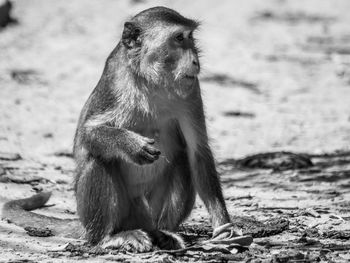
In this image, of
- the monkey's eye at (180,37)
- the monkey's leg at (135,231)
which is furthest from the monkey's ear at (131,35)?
the monkey's leg at (135,231)

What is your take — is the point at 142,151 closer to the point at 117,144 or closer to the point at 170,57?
the point at 117,144

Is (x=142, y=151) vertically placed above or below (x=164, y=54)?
below

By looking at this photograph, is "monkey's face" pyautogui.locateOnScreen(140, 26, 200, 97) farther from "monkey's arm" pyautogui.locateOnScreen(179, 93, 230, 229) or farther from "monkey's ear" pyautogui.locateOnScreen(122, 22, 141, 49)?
"monkey's arm" pyautogui.locateOnScreen(179, 93, 230, 229)

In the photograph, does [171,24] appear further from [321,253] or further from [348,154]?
[348,154]

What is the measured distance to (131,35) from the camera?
7117 mm

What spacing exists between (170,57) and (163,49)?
10cm

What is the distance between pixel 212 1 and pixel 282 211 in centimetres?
1042

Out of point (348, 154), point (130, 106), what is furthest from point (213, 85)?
point (130, 106)

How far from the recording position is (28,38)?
1496 cm

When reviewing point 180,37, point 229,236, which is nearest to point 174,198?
point 229,236

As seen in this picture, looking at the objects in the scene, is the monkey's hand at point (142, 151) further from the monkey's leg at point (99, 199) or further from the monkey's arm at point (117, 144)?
the monkey's leg at point (99, 199)

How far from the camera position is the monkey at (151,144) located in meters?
6.63

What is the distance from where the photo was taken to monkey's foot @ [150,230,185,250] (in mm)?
6512

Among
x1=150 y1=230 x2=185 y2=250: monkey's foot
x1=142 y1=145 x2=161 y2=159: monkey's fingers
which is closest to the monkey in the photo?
x1=150 y1=230 x2=185 y2=250: monkey's foot
